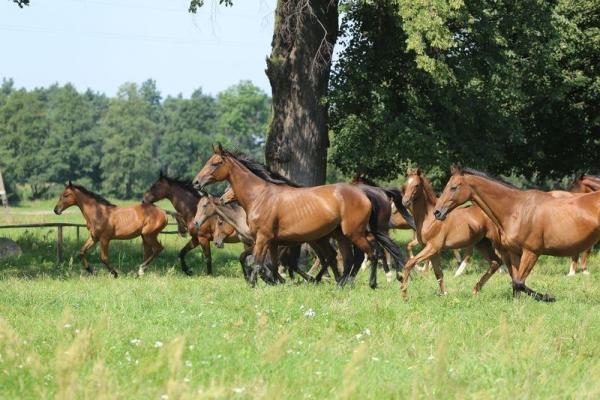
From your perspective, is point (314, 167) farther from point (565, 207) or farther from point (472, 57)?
point (565, 207)

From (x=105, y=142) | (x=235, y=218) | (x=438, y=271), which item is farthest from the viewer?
(x=105, y=142)

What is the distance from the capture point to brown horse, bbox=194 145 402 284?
1534 centimetres

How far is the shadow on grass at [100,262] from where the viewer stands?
68.7ft

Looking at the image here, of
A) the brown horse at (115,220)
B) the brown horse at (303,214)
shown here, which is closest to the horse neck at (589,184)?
the brown horse at (303,214)

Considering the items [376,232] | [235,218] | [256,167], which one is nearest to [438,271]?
[376,232]

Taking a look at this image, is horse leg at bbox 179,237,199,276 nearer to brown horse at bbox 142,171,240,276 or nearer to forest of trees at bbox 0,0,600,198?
brown horse at bbox 142,171,240,276

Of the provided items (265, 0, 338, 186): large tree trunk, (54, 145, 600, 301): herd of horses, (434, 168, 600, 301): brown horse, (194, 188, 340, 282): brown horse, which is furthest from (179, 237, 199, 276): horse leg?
(434, 168, 600, 301): brown horse

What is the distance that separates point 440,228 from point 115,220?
9407mm

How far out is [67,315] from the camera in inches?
293

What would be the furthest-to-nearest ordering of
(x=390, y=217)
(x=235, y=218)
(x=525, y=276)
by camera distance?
(x=235, y=218), (x=390, y=217), (x=525, y=276)

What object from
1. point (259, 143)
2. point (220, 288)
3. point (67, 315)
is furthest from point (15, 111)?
point (67, 315)

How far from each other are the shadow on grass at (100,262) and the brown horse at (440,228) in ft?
21.0

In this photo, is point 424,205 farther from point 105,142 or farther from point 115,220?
point 105,142

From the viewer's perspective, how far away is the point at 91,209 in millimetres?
21422
